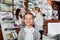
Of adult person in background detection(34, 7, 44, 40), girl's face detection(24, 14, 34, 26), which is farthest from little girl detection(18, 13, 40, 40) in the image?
adult person in background detection(34, 7, 44, 40)

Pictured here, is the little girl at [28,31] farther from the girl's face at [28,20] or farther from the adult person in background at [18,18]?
the adult person in background at [18,18]

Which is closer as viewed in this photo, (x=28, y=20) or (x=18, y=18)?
(x=28, y=20)

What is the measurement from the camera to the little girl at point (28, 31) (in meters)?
1.87

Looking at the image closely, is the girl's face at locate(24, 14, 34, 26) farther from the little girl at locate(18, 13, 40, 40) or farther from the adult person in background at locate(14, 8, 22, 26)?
the adult person in background at locate(14, 8, 22, 26)

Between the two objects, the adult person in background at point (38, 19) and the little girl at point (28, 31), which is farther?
the adult person in background at point (38, 19)

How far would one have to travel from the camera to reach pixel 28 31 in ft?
6.25

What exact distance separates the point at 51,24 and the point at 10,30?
501mm

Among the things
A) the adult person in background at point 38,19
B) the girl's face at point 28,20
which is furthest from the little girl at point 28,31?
the adult person in background at point 38,19

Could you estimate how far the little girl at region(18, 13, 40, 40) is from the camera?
6.14 feet

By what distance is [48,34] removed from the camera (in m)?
1.86

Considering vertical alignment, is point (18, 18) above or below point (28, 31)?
above

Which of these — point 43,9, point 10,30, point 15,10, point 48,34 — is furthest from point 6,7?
point 48,34

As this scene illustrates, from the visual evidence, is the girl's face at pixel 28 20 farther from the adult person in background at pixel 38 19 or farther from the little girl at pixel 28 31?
the adult person in background at pixel 38 19

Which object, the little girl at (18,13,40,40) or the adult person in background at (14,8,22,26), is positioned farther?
the adult person in background at (14,8,22,26)
